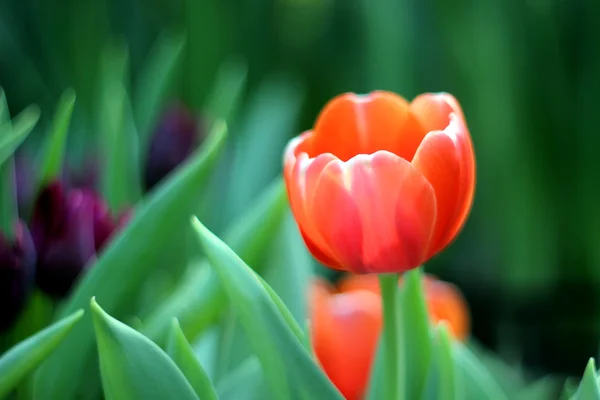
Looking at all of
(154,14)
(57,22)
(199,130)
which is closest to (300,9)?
(154,14)

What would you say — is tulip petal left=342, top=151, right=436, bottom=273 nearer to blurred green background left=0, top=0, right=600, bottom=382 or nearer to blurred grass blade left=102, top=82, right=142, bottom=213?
blurred grass blade left=102, top=82, right=142, bottom=213

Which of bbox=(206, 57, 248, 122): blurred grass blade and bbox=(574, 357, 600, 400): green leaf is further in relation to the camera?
bbox=(206, 57, 248, 122): blurred grass blade

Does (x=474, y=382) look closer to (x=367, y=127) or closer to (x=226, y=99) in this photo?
(x=367, y=127)

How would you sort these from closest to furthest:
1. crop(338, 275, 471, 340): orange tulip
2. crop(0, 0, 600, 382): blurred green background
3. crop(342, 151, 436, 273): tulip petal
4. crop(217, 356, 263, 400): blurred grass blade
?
1. crop(342, 151, 436, 273): tulip petal
2. crop(217, 356, 263, 400): blurred grass blade
3. crop(338, 275, 471, 340): orange tulip
4. crop(0, 0, 600, 382): blurred green background

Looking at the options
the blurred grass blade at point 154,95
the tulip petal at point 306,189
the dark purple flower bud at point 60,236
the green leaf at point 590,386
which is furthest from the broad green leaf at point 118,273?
the blurred grass blade at point 154,95

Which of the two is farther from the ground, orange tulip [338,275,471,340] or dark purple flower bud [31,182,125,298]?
dark purple flower bud [31,182,125,298]

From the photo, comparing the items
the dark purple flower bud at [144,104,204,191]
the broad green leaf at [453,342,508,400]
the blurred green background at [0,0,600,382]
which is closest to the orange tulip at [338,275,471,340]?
the broad green leaf at [453,342,508,400]

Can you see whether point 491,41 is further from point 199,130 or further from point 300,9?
point 199,130
